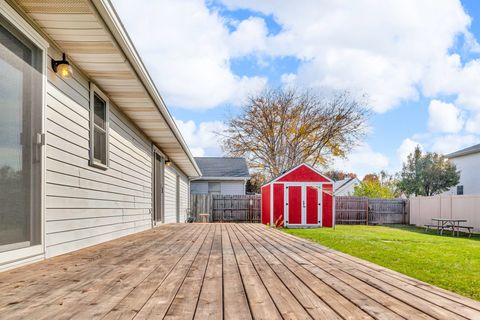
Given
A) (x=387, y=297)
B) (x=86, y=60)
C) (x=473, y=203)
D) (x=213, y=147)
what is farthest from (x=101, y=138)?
(x=213, y=147)

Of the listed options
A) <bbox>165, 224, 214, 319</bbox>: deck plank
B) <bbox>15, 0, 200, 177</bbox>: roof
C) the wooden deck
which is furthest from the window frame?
<bbox>165, 224, 214, 319</bbox>: deck plank

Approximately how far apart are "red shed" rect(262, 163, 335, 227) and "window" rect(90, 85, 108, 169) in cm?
1052

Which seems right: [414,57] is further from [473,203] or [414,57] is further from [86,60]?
[86,60]

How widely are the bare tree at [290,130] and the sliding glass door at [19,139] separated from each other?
70.0ft

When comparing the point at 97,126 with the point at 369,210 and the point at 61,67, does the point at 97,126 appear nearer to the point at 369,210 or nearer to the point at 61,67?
the point at 61,67

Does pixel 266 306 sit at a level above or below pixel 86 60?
below

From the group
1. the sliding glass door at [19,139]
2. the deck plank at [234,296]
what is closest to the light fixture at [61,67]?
the sliding glass door at [19,139]

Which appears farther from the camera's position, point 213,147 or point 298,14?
point 213,147

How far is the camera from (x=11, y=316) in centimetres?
174

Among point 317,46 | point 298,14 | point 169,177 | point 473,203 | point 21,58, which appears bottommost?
point 473,203

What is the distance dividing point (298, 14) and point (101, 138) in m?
8.13

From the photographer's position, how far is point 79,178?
4375 millimetres

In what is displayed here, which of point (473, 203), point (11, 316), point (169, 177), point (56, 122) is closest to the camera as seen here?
point (11, 316)

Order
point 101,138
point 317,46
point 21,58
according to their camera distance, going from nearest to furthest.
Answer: point 21,58, point 101,138, point 317,46
